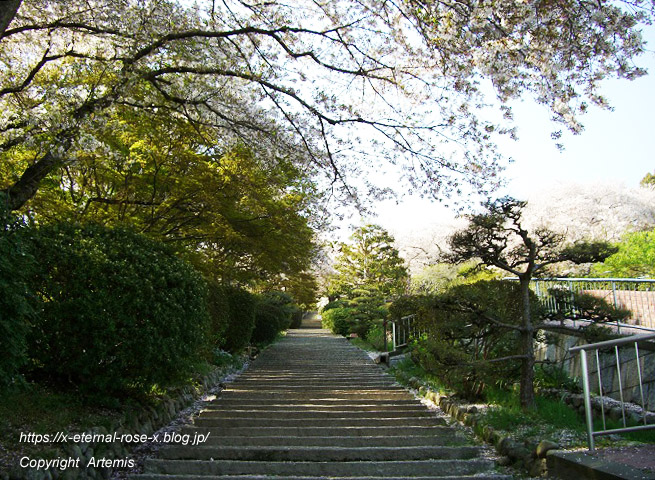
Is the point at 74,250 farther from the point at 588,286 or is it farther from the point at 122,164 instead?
the point at 588,286

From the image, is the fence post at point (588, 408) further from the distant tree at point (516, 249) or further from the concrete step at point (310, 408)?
the concrete step at point (310, 408)

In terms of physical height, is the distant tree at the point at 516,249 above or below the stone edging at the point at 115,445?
above

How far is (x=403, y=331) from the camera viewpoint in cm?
1091

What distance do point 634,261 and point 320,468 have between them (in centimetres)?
967

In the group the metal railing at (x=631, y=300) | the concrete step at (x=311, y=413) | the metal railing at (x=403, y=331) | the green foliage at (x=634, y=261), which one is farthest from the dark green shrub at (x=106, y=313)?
the green foliage at (x=634, y=261)

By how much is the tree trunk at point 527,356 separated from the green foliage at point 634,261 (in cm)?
630

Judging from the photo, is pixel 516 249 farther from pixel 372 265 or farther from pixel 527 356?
pixel 372 265

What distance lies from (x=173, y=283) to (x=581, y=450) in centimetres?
379

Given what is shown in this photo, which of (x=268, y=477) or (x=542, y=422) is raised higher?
(x=542, y=422)

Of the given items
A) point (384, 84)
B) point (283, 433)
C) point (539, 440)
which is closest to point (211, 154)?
point (384, 84)

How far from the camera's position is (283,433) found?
473cm

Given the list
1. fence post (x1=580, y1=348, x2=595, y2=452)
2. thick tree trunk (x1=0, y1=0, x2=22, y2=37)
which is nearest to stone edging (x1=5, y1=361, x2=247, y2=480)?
thick tree trunk (x1=0, y1=0, x2=22, y2=37)

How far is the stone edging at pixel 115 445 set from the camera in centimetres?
297

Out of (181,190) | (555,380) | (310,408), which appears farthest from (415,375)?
(181,190)
